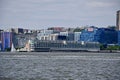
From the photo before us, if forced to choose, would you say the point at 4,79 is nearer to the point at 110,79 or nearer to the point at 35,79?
the point at 35,79

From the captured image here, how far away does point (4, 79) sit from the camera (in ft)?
129

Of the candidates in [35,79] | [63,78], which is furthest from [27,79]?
[63,78]

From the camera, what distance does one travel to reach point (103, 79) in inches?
1587

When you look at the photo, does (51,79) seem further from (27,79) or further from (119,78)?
(119,78)

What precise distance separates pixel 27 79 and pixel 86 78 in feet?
17.1

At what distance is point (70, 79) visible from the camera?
40250mm

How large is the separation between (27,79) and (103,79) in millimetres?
6339

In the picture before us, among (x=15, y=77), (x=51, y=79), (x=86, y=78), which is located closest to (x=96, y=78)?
(x=86, y=78)

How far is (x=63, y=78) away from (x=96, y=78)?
9.22 feet

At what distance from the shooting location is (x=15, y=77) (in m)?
41.5

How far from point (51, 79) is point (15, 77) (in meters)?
3.48

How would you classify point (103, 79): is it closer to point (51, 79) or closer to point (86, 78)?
point (86, 78)

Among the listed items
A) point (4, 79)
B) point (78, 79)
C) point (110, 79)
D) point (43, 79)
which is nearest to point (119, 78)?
point (110, 79)

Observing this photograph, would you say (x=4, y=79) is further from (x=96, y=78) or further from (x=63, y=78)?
(x=96, y=78)
